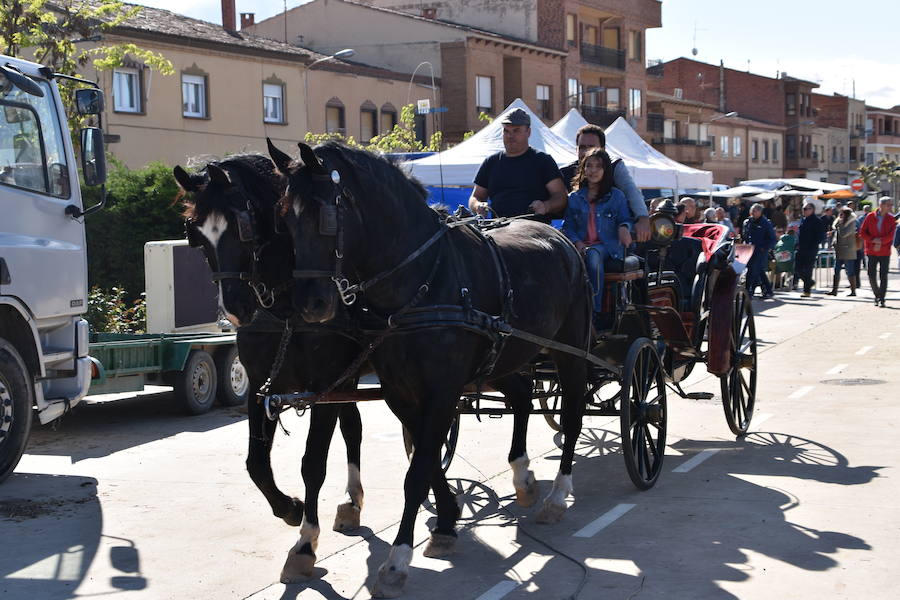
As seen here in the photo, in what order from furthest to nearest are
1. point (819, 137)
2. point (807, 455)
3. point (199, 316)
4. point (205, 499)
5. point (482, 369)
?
1. point (819, 137)
2. point (199, 316)
3. point (807, 455)
4. point (205, 499)
5. point (482, 369)

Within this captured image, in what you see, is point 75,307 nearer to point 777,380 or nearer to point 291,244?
point 291,244

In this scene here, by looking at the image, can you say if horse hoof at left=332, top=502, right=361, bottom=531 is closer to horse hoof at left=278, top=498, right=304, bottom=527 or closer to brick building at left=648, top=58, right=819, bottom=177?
horse hoof at left=278, top=498, right=304, bottom=527

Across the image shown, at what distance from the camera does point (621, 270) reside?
8.02 m

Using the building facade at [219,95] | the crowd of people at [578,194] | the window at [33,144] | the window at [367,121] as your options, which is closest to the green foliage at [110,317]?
the window at [33,144]

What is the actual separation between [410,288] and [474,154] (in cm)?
1275

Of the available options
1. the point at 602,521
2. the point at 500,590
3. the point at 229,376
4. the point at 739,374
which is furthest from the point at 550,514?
the point at 229,376

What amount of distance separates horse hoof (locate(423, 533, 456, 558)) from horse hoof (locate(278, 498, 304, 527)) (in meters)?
0.75

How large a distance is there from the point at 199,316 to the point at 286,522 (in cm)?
649

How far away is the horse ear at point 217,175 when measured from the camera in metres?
5.68

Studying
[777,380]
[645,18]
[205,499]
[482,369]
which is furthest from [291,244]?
[645,18]

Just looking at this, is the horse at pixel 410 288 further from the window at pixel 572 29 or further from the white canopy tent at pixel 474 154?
the window at pixel 572 29

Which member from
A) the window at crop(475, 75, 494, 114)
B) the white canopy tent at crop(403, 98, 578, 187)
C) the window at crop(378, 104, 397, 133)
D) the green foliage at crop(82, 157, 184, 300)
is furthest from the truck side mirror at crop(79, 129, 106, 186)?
the window at crop(475, 75, 494, 114)

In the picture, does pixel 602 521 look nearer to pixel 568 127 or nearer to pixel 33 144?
pixel 33 144

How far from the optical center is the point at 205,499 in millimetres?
7574
